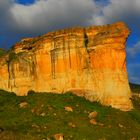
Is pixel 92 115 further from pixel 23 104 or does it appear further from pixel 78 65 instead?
pixel 23 104

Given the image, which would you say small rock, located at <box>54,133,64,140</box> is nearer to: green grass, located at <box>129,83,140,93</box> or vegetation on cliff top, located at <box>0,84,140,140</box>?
vegetation on cliff top, located at <box>0,84,140,140</box>

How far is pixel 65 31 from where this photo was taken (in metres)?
66.9

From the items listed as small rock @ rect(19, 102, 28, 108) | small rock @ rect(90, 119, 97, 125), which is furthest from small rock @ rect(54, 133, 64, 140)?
small rock @ rect(19, 102, 28, 108)

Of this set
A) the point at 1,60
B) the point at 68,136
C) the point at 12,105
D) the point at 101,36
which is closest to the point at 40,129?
the point at 68,136

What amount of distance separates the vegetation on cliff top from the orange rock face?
1752 mm

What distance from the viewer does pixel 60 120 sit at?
191 feet

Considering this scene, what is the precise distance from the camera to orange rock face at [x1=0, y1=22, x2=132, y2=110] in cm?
6347

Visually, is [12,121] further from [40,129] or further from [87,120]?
[87,120]

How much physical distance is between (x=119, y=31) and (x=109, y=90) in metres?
6.92

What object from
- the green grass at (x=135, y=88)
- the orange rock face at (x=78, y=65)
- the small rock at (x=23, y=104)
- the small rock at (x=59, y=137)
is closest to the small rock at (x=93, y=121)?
the small rock at (x=59, y=137)

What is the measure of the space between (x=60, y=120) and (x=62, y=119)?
0.86 feet

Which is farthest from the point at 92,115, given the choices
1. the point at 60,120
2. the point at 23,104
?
the point at 23,104

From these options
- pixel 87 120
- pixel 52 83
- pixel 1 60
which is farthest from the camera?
pixel 1 60

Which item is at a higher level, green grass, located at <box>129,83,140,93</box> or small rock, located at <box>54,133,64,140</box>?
green grass, located at <box>129,83,140,93</box>
